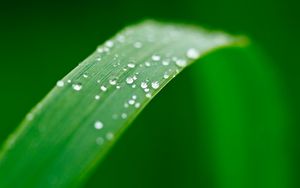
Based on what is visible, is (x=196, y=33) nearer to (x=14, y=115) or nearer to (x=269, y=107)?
(x=269, y=107)

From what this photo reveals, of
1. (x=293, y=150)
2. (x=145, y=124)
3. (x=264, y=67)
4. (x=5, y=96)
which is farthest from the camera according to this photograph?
(x=5, y=96)

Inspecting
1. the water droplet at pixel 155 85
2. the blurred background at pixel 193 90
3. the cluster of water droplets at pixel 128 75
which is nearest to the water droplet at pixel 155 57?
the cluster of water droplets at pixel 128 75

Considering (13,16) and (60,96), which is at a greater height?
(13,16)

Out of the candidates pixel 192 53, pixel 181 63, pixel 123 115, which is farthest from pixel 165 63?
pixel 123 115

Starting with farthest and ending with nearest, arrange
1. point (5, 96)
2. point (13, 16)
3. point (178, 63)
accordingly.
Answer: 1. point (13, 16)
2. point (5, 96)
3. point (178, 63)

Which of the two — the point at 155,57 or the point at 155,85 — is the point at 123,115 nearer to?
the point at 155,85

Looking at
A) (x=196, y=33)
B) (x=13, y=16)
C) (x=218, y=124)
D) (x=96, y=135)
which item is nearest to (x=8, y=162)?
(x=96, y=135)

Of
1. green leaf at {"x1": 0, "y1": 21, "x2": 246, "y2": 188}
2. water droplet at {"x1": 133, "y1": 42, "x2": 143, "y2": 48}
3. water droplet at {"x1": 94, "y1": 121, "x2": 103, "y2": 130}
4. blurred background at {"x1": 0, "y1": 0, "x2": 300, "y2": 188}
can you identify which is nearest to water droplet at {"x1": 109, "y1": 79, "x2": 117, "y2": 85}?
green leaf at {"x1": 0, "y1": 21, "x2": 246, "y2": 188}
